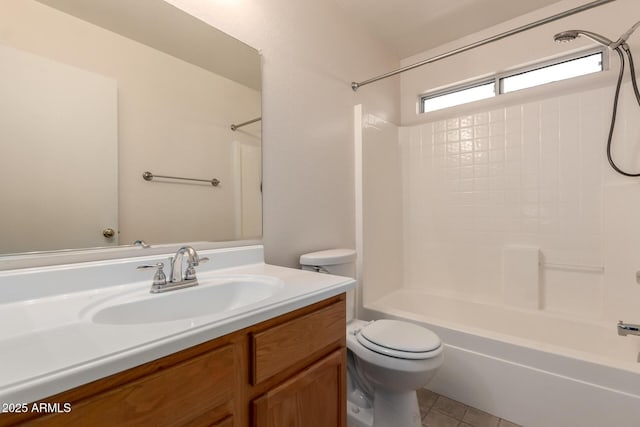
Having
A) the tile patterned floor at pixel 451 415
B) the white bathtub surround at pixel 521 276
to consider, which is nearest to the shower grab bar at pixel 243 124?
the tile patterned floor at pixel 451 415

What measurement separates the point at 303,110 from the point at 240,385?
1.37m

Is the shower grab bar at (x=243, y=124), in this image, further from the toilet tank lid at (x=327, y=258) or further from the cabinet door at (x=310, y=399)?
the cabinet door at (x=310, y=399)

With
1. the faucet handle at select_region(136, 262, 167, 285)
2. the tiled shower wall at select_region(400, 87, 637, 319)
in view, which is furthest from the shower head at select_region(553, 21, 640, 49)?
the faucet handle at select_region(136, 262, 167, 285)

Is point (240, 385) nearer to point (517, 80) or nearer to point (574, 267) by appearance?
point (574, 267)

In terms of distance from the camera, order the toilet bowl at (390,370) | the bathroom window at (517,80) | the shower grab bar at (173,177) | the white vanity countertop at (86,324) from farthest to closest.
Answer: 1. the bathroom window at (517,80)
2. the toilet bowl at (390,370)
3. the shower grab bar at (173,177)
4. the white vanity countertop at (86,324)

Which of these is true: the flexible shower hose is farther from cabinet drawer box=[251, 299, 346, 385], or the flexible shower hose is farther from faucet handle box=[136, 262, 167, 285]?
faucet handle box=[136, 262, 167, 285]

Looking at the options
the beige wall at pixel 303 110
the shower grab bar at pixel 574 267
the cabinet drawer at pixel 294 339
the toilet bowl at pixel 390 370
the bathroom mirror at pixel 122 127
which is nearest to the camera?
the cabinet drawer at pixel 294 339

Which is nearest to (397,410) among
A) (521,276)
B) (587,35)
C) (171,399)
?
(171,399)

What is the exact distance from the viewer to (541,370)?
138 cm

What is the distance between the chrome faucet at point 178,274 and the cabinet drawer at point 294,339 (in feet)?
1.24

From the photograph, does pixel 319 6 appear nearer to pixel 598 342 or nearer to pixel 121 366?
pixel 121 366

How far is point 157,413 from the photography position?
1.77ft

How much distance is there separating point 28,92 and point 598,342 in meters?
2.84

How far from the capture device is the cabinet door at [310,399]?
733mm
